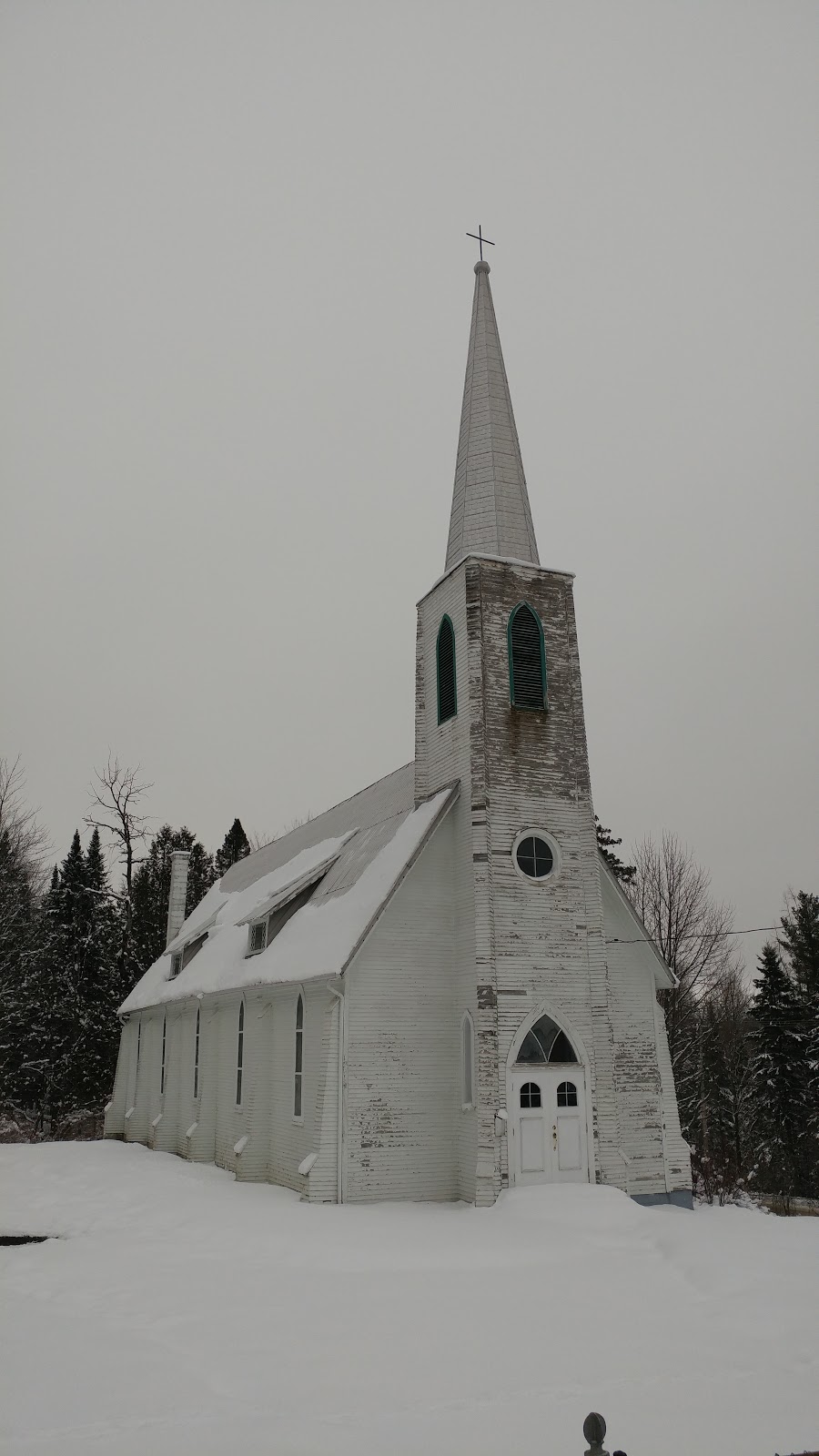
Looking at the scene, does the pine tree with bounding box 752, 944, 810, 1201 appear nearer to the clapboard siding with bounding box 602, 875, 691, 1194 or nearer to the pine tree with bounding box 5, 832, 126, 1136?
the clapboard siding with bounding box 602, 875, 691, 1194

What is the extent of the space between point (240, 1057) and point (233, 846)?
152 feet

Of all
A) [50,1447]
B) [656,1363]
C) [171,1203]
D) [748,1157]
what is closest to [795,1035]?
[748,1157]

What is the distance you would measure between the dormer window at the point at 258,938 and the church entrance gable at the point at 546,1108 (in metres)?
8.26

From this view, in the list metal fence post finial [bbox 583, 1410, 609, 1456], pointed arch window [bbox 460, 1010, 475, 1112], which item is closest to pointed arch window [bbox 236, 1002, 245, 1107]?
pointed arch window [bbox 460, 1010, 475, 1112]

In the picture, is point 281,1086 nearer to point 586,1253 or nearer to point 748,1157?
point 586,1253

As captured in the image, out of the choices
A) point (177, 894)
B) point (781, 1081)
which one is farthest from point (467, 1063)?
point (781, 1081)

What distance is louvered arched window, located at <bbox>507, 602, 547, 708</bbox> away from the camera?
2158 cm

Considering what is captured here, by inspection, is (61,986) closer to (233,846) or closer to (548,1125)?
(233,846)

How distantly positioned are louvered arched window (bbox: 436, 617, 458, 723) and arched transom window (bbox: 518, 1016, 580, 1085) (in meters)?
6.64

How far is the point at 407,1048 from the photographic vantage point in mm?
19641

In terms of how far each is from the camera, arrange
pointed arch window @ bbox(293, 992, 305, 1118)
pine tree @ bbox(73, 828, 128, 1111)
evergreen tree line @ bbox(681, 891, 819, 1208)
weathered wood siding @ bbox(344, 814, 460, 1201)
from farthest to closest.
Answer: pine tree @ bbox(73, 828, 128, 1111)
evergreen tree line @ bbox(681, 891, 819, 1208)
pointed arch window @ bbox(293, 992, 305, 1118)
weathered wood siding @ bbox(344, 814, 460, 1201)

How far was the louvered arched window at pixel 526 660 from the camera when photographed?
21578 millimetres

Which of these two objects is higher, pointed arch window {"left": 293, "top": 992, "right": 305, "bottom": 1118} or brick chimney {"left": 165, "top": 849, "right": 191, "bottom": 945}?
brick chimney {"left": 165, "top": 849, "right": 191, "bottom": 945}

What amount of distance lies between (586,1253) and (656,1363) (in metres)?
4.82
